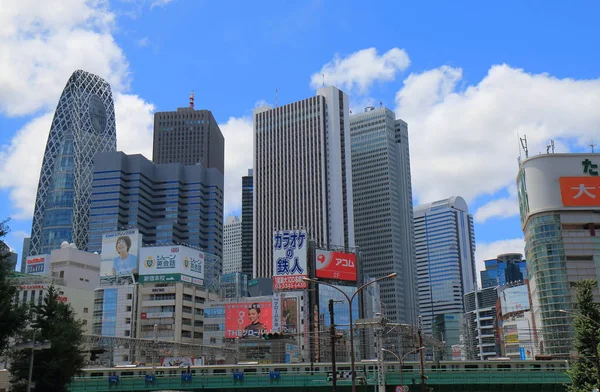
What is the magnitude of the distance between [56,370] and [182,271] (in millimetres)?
87325

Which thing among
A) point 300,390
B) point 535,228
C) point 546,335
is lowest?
point 300,390

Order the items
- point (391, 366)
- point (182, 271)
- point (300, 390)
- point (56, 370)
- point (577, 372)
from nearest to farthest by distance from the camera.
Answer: point (56, 370) → point (577, 372) → point (300, 390) → point (391, 366) → point (182, 271)

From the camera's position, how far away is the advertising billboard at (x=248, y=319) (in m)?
134

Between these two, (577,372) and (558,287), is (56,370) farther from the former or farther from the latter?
(558,287)

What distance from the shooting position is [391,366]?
87.5 metres

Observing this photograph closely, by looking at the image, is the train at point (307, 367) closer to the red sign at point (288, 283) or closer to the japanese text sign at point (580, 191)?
the japanese text sign at point (580, 191)

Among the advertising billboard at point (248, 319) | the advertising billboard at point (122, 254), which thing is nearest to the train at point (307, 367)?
the advertising billboard at point (248, 319)

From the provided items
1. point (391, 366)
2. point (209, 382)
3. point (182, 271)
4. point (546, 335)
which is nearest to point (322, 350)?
point (182, 271)

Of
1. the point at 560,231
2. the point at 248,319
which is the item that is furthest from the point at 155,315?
the point at 560,231

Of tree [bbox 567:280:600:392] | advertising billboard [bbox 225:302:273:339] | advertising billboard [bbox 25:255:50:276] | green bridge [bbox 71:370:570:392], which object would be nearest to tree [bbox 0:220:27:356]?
green bridge [bbox 71:370:570:392]

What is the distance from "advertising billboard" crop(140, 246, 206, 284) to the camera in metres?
141

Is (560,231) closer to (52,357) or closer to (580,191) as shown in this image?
(580,191)

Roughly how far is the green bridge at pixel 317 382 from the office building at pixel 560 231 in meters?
39.4

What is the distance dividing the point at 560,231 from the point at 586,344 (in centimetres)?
6088
